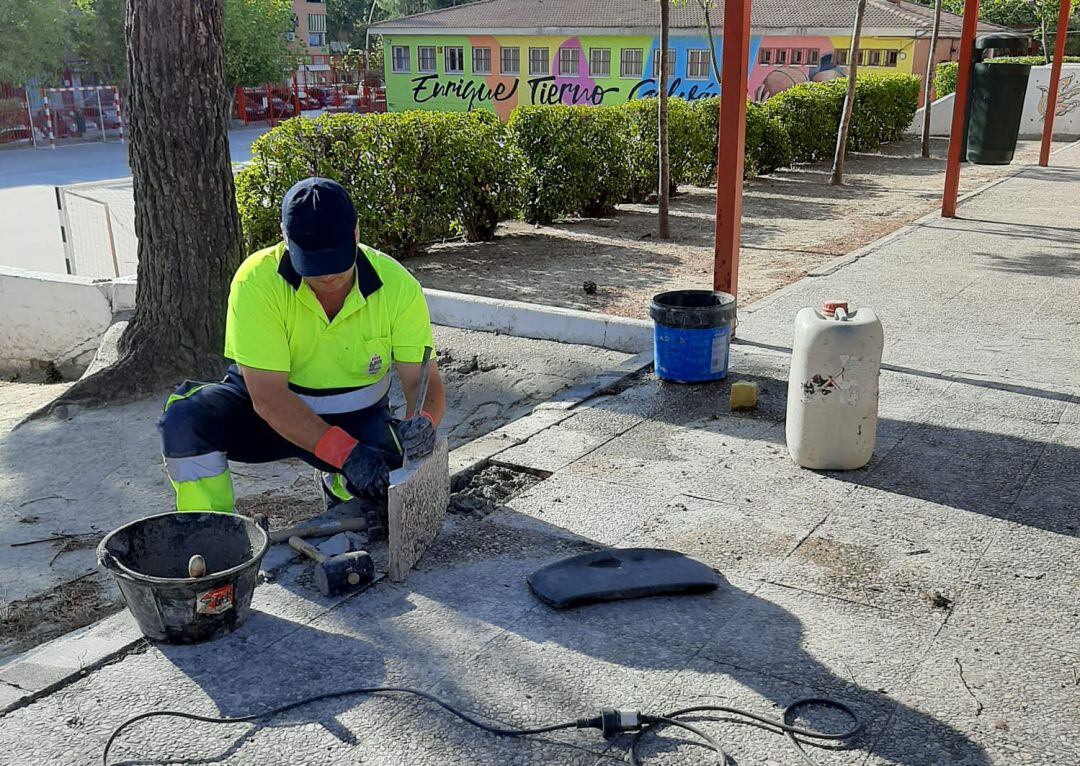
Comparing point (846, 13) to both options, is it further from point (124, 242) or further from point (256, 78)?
point (124, 242)

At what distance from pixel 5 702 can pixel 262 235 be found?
6414 millimetres

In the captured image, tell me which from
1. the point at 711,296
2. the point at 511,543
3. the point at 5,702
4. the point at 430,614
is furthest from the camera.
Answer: the point at 711,296

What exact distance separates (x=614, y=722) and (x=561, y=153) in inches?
380

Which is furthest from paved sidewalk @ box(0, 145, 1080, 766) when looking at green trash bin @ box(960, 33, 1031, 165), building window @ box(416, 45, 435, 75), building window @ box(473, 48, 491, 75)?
building window @ box(416, 45, 435, 75)

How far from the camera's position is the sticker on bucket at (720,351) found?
5.91 metres

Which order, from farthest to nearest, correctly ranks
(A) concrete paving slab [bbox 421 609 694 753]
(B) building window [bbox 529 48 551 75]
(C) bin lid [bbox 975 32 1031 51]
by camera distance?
1. (B) building window [bbox 529 48 551 75]
2. (C) bin lid [bbox 975 32 1031 51]
3. (A) concrete paving slab [bbox 421 609 694 753]

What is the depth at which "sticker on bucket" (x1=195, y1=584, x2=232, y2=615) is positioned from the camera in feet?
10.5

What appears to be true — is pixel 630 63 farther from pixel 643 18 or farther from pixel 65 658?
pixel 65 658

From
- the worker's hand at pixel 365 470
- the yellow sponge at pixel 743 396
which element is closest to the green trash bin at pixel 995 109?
the yellow sponge at pixel 743 396

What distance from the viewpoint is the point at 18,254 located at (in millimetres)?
13211

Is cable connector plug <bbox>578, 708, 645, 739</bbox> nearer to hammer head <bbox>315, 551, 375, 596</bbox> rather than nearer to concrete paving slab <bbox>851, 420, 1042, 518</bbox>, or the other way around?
hammer head <bbox>315, 551, 375, 596</bbox>

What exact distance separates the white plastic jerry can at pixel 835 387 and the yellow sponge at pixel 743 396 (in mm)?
745

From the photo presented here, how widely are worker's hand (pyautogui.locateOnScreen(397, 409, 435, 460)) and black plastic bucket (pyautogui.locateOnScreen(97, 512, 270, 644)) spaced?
2.00ft

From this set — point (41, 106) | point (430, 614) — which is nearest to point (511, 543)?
point (430, 614)
